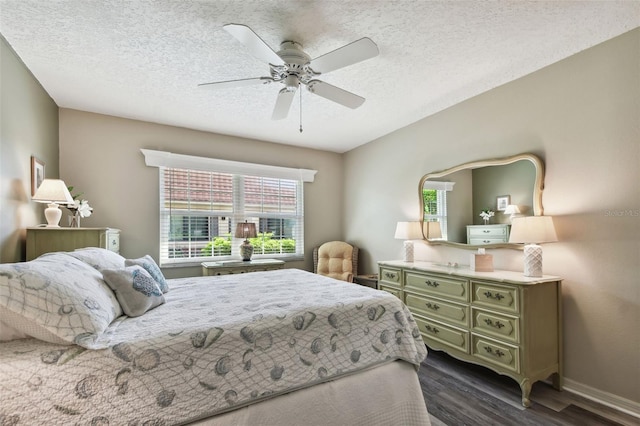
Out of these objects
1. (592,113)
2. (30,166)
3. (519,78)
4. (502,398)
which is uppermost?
(519,78)

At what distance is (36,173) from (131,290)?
6.68 ft

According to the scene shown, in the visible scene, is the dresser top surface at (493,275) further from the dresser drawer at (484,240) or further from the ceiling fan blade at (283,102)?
the ceiling fan blade at (283,102)

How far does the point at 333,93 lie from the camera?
7.69 feet

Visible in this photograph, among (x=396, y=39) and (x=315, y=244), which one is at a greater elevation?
(x=396, y=39)

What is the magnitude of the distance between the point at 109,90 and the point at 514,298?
4034 millimetres

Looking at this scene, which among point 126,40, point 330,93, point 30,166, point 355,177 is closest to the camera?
point 126,40

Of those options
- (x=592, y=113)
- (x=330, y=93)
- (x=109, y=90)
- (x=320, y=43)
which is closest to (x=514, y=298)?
(x=592, y=113)

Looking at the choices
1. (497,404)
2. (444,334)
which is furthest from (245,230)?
(497,404)

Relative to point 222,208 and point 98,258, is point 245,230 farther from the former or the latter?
point 98,258

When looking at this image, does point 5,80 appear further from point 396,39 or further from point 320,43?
point 396,39

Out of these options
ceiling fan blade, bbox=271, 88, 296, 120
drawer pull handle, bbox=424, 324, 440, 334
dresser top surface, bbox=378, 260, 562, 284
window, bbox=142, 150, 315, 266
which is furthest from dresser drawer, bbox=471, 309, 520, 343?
window, bbox=142, 150, 315, 266

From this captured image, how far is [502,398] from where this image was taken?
7.22ft

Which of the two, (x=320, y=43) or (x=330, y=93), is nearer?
(x=320, y=43)

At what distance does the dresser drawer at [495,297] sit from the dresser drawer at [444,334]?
0.33 m
